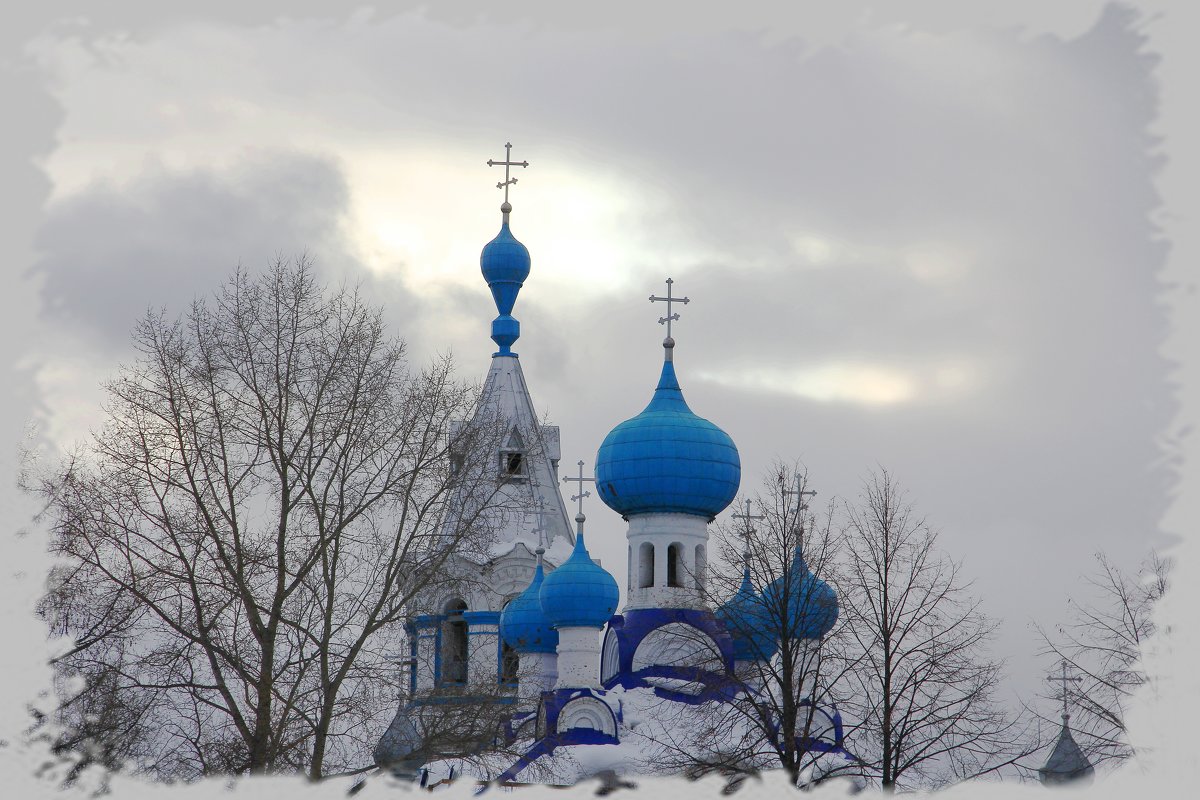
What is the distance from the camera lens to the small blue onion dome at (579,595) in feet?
113

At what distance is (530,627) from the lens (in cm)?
3694

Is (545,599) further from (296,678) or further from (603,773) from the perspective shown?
(296,678)

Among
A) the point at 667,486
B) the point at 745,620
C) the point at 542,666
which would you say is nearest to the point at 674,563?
the point at 667,486

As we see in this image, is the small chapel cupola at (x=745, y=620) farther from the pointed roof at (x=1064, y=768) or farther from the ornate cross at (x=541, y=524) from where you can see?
the ornate cross at (x=541, y=524)

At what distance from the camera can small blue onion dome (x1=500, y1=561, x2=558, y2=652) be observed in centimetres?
3688

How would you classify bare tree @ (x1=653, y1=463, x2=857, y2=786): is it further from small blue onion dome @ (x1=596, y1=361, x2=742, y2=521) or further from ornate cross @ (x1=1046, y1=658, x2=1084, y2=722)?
small blue onion dome @ (x1=596, y1=361, x2=742, y2=521)

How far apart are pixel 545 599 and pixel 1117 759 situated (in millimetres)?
17682

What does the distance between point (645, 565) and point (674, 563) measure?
61 centimetres

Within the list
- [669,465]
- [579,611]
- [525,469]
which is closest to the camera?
[579,611]

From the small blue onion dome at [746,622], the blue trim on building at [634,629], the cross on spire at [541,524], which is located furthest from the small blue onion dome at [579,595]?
the small blue onion dome at [746,622]

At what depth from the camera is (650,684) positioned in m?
34.7

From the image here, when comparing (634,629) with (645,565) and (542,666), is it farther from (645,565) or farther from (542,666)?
(542,666)

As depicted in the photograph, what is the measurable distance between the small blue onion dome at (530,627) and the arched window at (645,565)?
6.60 ft

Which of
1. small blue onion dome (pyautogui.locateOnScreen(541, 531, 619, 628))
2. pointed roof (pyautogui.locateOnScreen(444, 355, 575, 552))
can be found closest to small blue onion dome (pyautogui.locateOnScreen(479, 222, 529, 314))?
pointed roof (pyautogui.locateOnScreen(444, 355, 575, 552))
